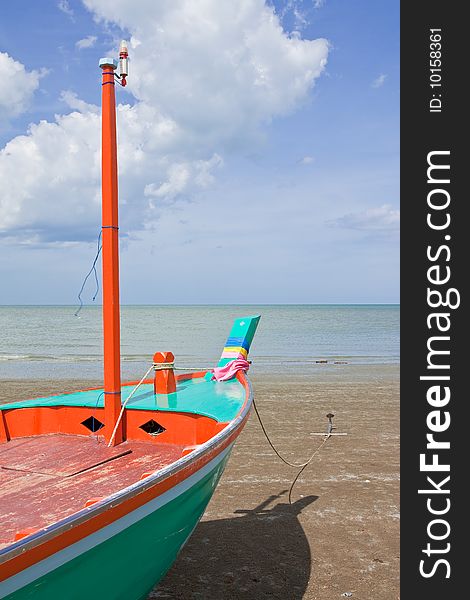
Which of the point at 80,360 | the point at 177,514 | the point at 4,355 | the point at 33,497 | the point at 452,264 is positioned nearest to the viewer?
the point at 177,514

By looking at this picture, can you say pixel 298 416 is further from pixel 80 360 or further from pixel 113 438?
pixel 80 360

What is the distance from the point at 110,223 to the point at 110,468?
230 cm

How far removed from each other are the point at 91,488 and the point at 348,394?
43.9ft

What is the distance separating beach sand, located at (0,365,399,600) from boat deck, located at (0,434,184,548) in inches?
45.1

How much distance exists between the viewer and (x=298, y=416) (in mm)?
13180

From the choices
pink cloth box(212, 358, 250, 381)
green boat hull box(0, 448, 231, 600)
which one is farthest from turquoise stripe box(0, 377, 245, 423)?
green boat hull box(0, 448, 231, 600)

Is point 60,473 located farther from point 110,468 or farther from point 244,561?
point 244,561

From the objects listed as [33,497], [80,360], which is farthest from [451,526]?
[80,360]

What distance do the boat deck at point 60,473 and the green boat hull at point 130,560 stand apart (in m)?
0.64

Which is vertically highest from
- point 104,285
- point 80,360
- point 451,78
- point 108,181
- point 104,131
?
point 451,78

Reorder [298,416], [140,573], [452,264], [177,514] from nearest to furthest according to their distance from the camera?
[140,573]
[177,514]
[452,264]
[298,416]

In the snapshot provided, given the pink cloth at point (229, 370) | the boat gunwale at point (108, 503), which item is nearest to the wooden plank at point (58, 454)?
the boat gunwale at point (108, 503)

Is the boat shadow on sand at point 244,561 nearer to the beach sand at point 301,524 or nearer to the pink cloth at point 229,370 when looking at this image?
the beach sand at point 301,524

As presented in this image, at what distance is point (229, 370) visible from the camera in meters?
8.13
